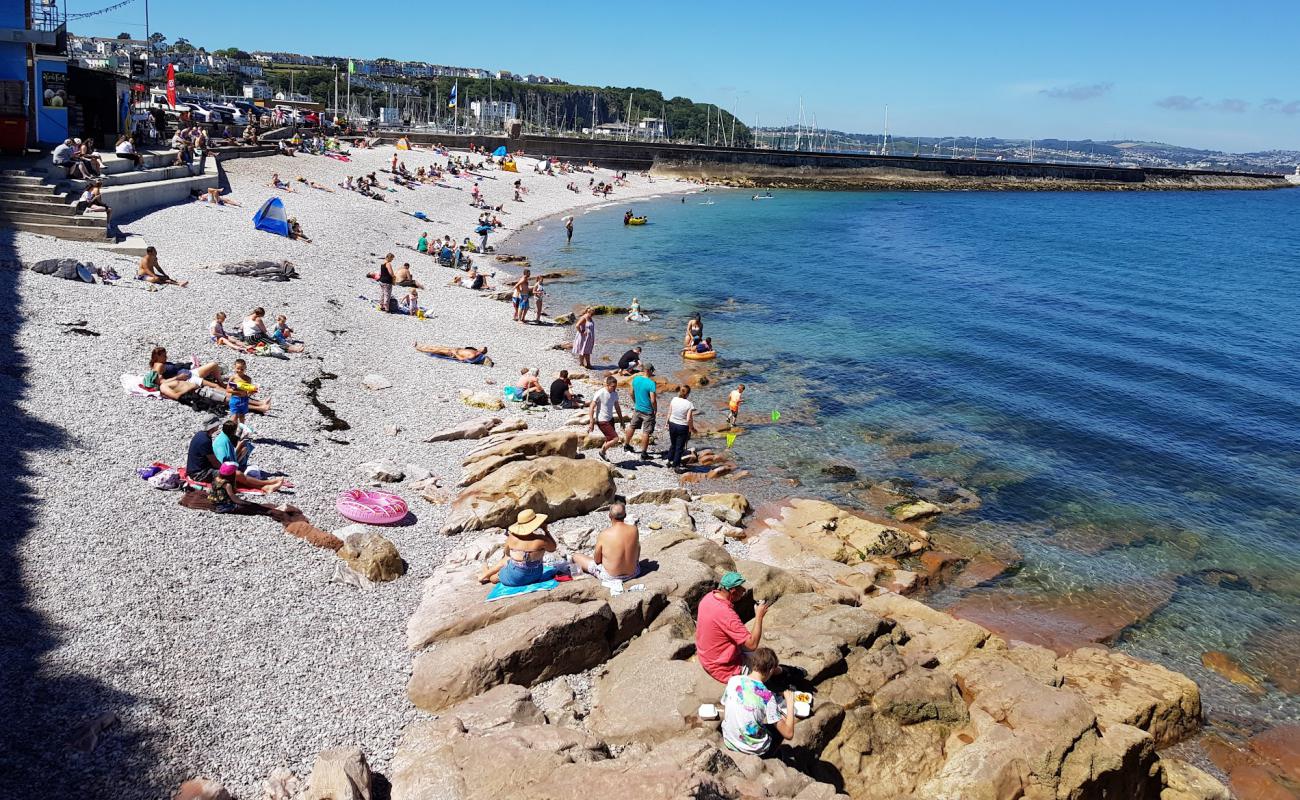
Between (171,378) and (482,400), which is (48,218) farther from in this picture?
(482,400)

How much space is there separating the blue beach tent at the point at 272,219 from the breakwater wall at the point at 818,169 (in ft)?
174

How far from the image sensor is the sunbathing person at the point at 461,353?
928 inches

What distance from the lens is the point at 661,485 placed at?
17391 mm

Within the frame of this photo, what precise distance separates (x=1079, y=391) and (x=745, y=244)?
34.1m

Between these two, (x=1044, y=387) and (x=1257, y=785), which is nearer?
(x=1257, y=785)

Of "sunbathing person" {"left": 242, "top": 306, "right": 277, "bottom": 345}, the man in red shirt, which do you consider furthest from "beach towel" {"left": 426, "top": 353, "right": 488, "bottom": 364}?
the man in red shirt

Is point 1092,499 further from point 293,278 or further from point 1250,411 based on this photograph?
point 293,278

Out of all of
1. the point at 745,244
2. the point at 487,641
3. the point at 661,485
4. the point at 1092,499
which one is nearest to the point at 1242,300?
the point at 745,244

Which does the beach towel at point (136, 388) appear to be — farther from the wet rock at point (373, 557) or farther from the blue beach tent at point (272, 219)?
the blue beach tent at point (272, 219)

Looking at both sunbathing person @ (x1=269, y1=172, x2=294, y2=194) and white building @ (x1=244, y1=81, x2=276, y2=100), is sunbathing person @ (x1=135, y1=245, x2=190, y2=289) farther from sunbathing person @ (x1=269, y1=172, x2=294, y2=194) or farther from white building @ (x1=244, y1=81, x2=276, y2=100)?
white building @ (x1=244, y1=81, x2=276, y2=100)

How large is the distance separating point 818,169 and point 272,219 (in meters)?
97.8

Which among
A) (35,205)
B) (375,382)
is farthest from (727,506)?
(35,205)

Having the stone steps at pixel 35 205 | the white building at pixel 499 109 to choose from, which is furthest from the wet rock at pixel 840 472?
the white building at pixel 499 109

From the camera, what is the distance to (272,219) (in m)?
32.0
